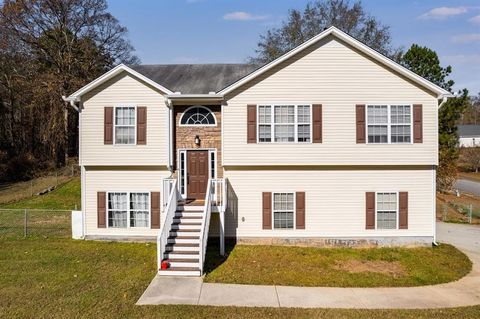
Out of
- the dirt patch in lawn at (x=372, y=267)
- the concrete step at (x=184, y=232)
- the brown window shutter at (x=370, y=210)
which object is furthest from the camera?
the brown window shutter at (x=370, y=210)

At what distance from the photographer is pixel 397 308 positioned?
819 centimetres

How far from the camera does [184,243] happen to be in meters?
11.1

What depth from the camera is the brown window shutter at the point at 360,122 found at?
43.0 ft

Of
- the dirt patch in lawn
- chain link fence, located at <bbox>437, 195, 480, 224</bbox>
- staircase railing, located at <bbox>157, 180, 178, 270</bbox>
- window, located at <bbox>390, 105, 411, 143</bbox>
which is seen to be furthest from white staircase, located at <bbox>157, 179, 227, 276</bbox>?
chain link fence, located at <bbox>437, 195, 480, 224</bbox>

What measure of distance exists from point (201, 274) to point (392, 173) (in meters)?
8.24

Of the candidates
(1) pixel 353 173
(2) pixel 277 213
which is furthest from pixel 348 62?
(2) pixel 277 213

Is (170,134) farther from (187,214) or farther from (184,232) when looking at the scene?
(184,232)

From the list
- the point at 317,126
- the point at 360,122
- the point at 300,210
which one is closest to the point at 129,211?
the point at 300,210

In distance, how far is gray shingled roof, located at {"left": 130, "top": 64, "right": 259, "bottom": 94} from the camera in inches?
574

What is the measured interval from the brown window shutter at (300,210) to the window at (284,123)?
217 centimetres

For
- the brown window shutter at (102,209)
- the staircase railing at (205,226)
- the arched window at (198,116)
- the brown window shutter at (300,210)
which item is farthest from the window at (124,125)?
the brown window shutter at (300,210)

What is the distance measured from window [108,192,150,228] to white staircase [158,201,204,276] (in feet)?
6.28

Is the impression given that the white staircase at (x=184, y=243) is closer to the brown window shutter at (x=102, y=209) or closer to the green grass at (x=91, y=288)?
the green grass at (x=91, y=288)

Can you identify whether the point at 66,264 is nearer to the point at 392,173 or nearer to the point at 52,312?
the point at 52,312
